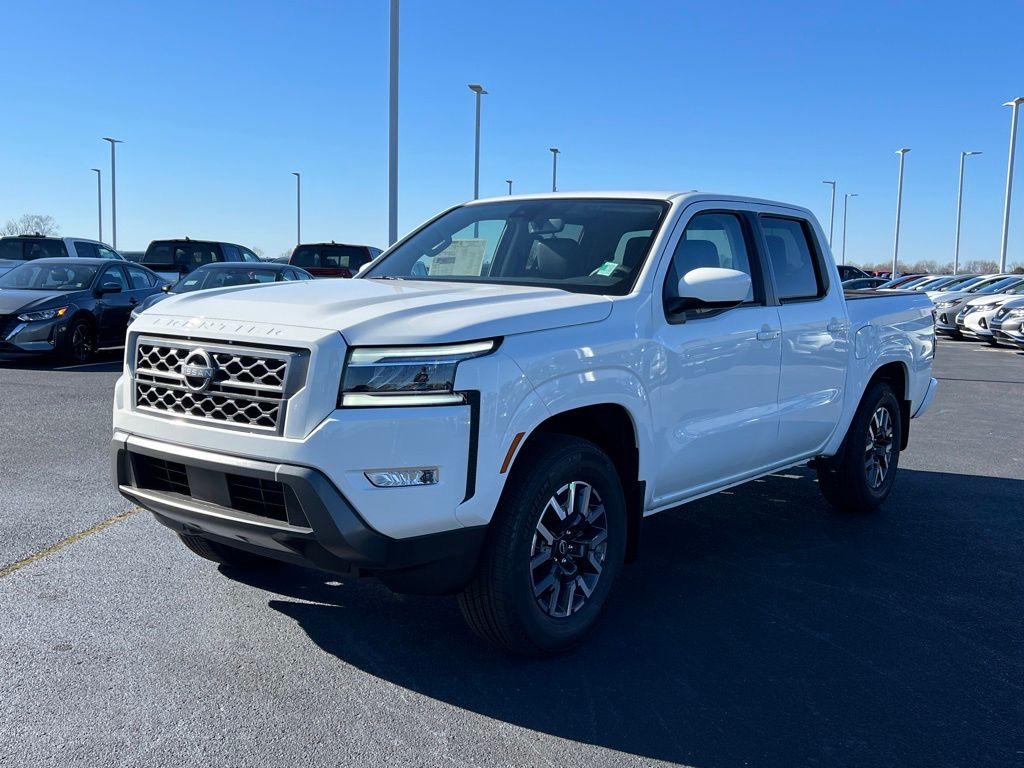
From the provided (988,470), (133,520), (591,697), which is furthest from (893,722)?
(988,470)

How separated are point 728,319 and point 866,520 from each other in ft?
7.41

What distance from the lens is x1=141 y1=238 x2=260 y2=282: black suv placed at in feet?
68.8

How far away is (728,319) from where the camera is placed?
471 cm

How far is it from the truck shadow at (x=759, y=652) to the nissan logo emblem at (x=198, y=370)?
3.86 ft

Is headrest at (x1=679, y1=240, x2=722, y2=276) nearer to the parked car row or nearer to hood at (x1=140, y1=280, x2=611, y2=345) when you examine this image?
hood at (x1=140, y1=280, x2=611, y2=345)

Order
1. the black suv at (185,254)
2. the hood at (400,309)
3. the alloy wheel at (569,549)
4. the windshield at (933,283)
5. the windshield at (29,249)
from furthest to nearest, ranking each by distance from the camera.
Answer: the windshield at (933,283), the black suv at (185,254), the windshield at (29,249), the alloy wheel at (569,549), the hood at (400,309)

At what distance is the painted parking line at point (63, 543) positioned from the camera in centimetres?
469

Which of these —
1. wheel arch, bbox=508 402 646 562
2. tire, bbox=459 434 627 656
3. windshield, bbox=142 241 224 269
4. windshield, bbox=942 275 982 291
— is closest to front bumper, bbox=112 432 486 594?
tire, bbox=459 434 627 656

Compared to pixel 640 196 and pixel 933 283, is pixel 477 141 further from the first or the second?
pixel 640 196

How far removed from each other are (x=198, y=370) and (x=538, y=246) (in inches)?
75.3

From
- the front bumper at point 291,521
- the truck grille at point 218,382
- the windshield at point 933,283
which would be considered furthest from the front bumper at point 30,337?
the windshield at point 933,283

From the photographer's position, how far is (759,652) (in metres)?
3.97

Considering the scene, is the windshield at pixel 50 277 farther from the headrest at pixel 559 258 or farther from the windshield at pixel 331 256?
the headrest at pixel 559 258

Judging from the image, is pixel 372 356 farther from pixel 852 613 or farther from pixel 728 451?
pixel 852 613
